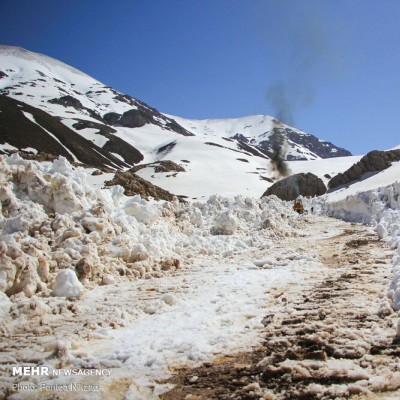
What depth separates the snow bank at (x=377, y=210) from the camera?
12.1 m

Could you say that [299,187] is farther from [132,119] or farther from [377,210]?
[132,119]

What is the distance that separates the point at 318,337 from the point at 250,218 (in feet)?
38.1

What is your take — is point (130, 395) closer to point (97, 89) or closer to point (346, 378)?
point (346, 378)

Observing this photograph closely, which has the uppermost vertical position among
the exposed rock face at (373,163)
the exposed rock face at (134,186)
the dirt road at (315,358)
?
the exposed rock face at (373,163)

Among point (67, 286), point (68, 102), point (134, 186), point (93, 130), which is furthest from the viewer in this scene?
point (68, 102)

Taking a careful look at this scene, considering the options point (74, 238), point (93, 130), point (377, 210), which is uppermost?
point (93, 130)

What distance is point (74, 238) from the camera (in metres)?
7.27

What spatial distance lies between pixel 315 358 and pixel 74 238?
5021 mm

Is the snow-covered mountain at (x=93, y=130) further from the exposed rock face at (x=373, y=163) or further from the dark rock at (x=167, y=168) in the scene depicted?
the exposed rock face at (x=373, y=163)

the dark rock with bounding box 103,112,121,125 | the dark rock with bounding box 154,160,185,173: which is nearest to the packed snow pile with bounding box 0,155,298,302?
the dark rock with bounding box 154,160,185,173

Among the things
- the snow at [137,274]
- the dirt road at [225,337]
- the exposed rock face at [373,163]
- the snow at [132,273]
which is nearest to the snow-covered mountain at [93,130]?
the exposed rock face at [373,163]

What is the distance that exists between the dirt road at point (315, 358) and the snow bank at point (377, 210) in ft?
9.14

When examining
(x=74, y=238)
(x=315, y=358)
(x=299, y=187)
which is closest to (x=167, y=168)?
(x=299, y=187)

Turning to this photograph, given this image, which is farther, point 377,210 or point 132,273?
point 377,210
